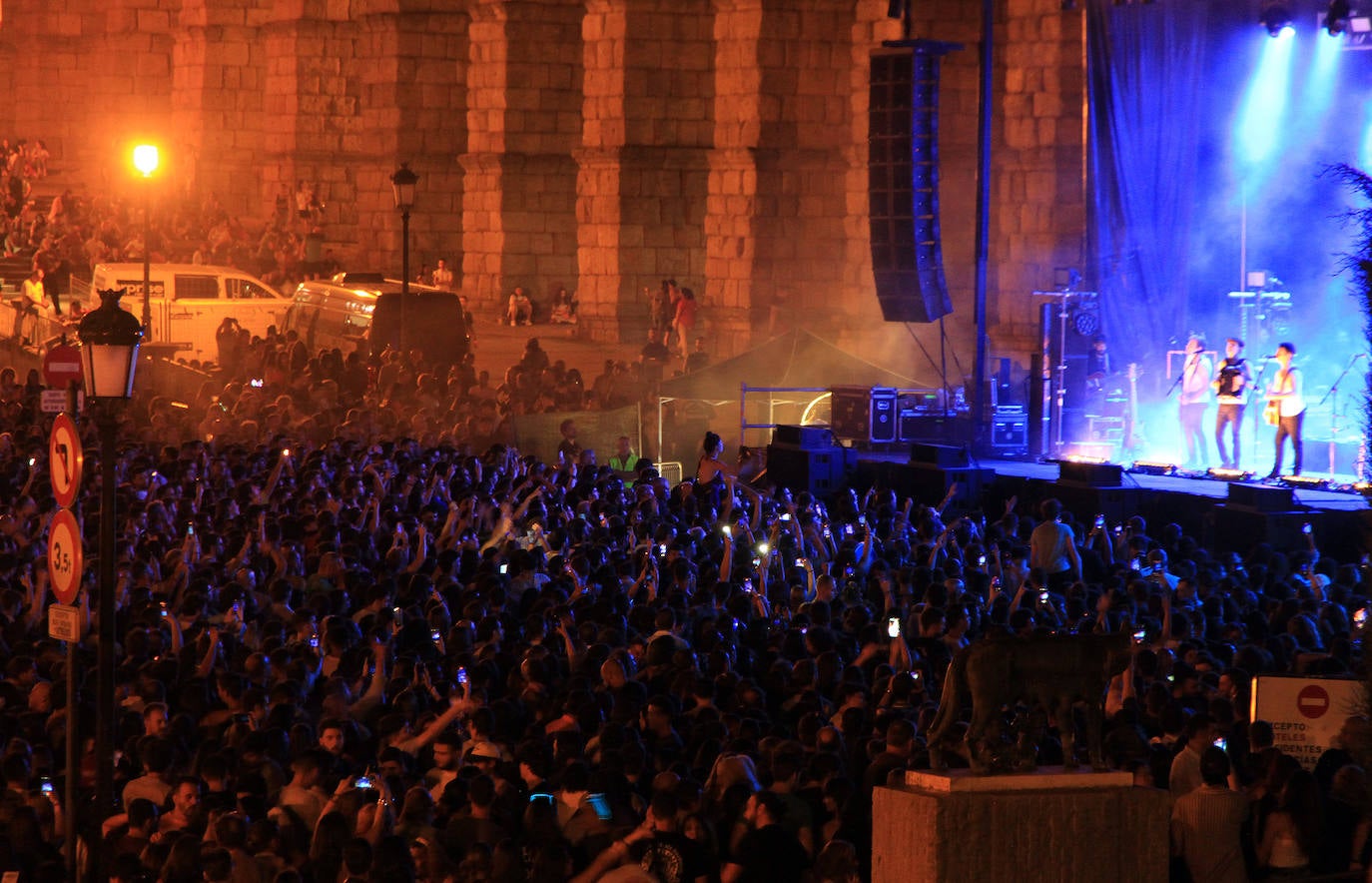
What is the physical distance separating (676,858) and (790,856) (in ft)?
1.45

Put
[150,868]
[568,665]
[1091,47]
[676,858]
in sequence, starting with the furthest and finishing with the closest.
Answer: [1091,47], [568,665], [150,868], [676,858]

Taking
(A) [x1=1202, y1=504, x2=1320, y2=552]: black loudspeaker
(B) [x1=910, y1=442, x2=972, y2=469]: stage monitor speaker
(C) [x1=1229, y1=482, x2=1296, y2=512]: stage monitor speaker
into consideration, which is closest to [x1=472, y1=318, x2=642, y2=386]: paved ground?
(B) [x1=910, y1=442, x2=972, y2=469]: stage monitor speaker

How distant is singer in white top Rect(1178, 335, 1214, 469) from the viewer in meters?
21.4

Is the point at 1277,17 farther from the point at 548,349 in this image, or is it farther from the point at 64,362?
the point at 64,362

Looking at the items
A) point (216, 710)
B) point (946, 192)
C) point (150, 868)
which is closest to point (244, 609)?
point (216, 710)

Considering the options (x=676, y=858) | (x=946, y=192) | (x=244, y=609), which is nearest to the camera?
(x=676, y=858)

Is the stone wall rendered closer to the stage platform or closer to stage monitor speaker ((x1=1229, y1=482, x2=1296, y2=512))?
the stage platform

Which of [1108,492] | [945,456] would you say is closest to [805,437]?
[945,456]

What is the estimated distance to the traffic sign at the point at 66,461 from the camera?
9305mm

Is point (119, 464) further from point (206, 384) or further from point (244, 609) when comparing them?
point (206, 384)

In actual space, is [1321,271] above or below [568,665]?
above

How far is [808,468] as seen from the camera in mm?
20000

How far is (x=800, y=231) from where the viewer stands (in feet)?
98.2

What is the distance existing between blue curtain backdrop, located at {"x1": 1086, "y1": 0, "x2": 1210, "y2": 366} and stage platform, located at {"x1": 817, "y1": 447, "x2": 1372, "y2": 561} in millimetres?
3541
